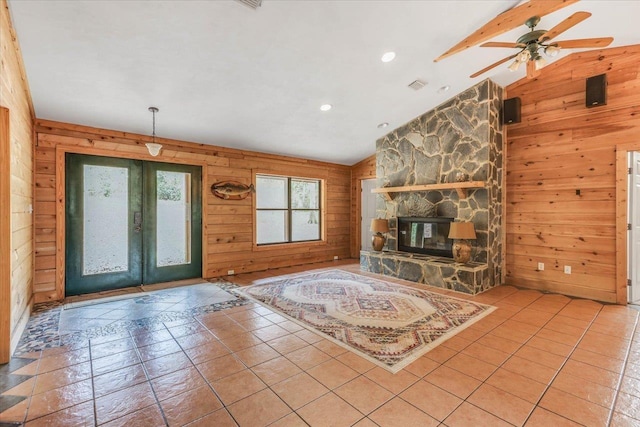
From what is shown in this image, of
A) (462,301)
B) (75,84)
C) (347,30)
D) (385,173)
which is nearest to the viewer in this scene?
(347,30)

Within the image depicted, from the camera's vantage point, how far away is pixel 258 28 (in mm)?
2863

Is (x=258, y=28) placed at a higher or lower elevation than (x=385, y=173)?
higher

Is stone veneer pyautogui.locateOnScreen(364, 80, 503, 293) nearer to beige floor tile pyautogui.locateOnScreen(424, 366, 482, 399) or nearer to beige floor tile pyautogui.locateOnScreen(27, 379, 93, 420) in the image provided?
beige floor tile pyautogui.locateOnScreen(424, 366, 482, 399)

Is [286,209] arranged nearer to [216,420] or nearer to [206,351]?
[206,351]

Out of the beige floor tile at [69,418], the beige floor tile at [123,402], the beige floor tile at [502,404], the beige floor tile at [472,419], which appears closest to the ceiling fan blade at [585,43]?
the beige floor tile at [502,404]

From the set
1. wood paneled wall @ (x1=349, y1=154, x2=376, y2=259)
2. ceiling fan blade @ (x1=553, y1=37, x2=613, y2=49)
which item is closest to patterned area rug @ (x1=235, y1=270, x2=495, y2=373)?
wood paneled wall @ (x1=349, y1=154, x2=376, y2=259)

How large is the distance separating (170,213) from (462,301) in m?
4.75

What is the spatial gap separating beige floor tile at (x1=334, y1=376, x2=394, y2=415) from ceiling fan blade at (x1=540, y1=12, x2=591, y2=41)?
126 inches

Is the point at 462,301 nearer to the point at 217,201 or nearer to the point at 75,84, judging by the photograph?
the point at 217,201

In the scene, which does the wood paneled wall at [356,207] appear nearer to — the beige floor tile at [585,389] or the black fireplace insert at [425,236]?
the black fireplace insert at [425,236]

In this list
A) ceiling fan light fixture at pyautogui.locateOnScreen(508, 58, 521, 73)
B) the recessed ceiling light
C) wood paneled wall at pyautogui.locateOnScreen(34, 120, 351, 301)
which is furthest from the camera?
wood paneled wall at pyautogui.locateOnScreen(34, 120, 351, 301)

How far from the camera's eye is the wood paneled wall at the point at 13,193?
245 centimetres

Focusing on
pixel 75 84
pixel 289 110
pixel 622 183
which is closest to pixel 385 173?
pixel 289 110

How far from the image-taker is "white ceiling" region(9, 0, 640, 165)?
2.64 m
